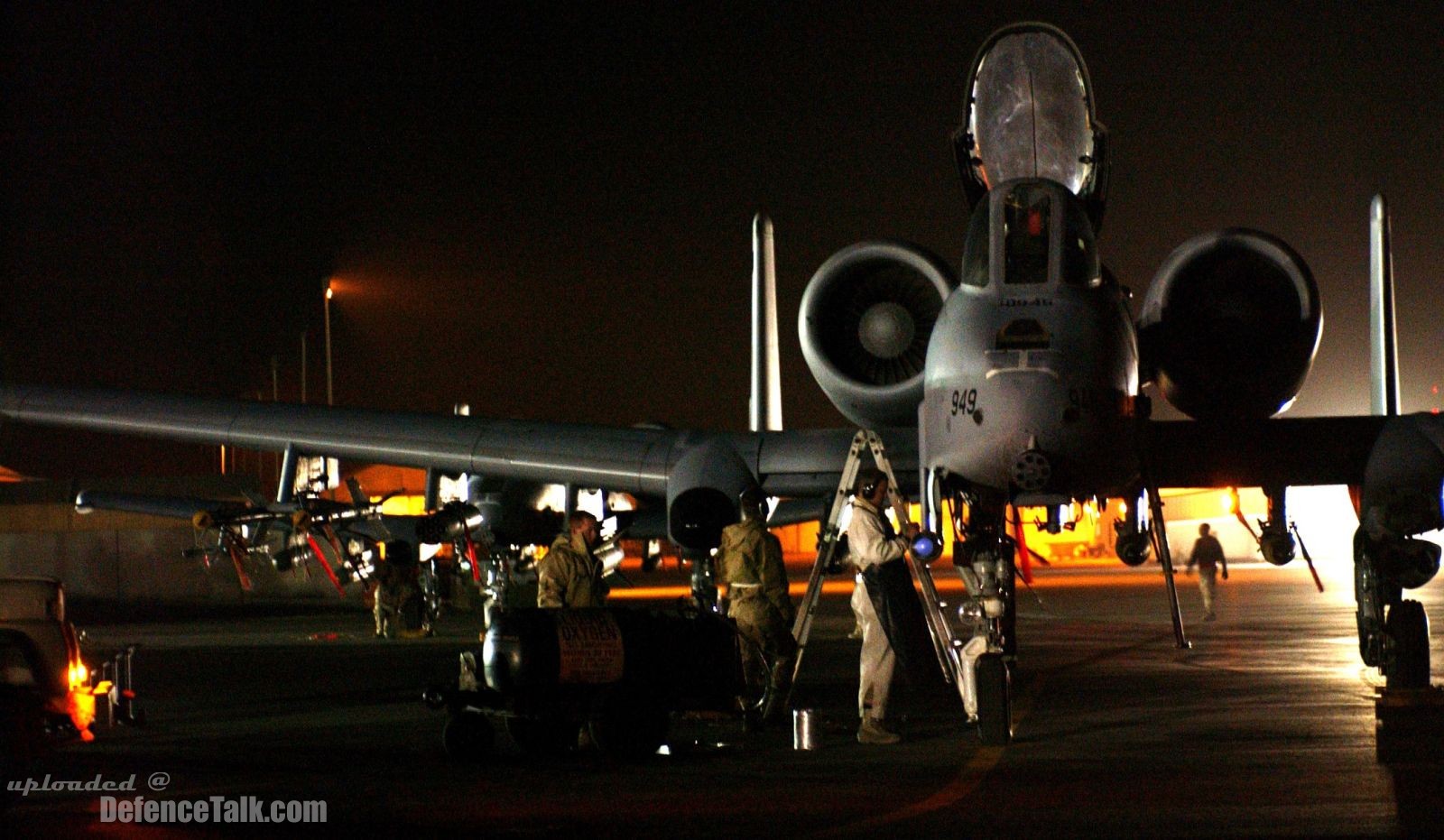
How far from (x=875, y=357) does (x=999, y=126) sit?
2.89 metres

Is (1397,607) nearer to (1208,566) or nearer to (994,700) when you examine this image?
(994,700)

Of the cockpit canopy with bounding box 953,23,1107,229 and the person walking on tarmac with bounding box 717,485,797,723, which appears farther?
the cockpit canopy with bounding box 953,23,1107,229

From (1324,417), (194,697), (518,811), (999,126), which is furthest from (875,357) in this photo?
(518,811)

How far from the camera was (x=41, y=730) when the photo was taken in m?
9.76

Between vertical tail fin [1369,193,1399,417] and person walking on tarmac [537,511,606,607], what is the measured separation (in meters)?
8.86

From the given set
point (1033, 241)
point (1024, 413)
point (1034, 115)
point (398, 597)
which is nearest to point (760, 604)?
point (1024, 413)

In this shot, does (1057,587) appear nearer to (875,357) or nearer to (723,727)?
(875,357)

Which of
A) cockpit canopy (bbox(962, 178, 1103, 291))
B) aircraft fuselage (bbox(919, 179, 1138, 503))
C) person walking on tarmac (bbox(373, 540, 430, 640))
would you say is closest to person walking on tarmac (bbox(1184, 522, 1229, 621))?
person walking on tarmac (bbox(373, 540, 430, 640))

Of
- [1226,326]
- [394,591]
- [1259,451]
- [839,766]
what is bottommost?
[839,766]

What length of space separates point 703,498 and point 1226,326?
191 inches

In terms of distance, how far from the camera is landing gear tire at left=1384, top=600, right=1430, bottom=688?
14.6 metres

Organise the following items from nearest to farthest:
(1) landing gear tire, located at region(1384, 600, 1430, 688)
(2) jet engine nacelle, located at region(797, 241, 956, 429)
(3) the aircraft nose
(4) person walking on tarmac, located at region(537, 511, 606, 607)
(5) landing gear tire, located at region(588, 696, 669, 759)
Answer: (5) landing gear tire, located at region(588, 696, 669, 759), (3) the aircraft nose, (4) person walking on tarmac, located at region(537, 511, 606, 607), (1) landing gear tire, located at region(1384, 600, 1430, 688), (2) jet engine nacelle, located at region(797, 241, 956, 429)

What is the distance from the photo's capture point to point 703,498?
16297 millimetres

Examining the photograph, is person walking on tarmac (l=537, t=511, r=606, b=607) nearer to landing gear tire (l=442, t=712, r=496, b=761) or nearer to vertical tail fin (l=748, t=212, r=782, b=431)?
landing gear tire (l=442, t=712, r=496, b=761)
